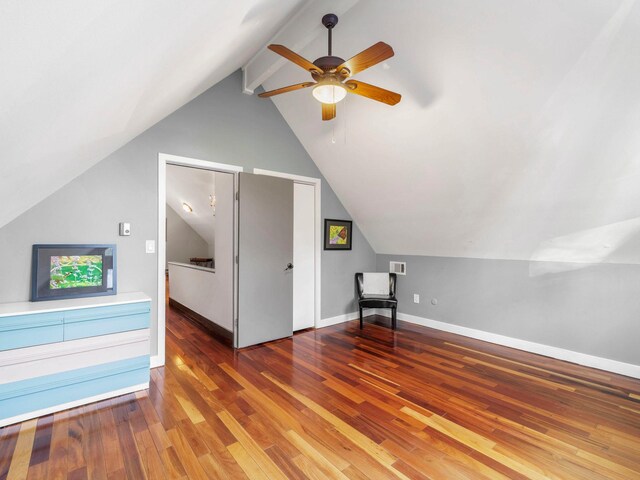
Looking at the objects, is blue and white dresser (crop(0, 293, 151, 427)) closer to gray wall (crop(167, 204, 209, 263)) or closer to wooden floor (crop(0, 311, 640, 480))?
wooden floor (crop(0, 311, 640, 480))

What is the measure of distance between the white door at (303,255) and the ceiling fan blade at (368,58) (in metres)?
2.27

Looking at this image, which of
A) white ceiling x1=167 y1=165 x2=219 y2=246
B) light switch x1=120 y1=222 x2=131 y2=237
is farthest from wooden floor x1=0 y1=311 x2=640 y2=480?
white ceiling x1=167 y1=165 x2=219 y2=246

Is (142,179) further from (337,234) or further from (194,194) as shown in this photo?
(194,194)

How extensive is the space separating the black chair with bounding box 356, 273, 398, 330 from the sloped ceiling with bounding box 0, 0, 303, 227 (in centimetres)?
342

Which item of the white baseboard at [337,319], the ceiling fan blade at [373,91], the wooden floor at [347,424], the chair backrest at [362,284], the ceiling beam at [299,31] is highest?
the ceiling beam at [299,31]

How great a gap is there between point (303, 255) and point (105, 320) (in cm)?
248

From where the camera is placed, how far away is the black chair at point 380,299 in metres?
4.45

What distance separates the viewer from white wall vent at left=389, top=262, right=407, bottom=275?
16.1 feet

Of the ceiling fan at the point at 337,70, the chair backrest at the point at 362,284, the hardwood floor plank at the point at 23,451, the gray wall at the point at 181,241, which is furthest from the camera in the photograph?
the gray wall at the point at 181,241

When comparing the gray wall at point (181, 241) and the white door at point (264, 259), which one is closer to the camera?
the white door at point (264, 259)

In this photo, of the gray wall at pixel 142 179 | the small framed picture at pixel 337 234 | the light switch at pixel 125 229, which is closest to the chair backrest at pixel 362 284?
the small framed picture at pixel 337 234

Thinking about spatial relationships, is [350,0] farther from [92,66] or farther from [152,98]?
[92,66]

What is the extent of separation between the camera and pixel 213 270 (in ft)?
14.1

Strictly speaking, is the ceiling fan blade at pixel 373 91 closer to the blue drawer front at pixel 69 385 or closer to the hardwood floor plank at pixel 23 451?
the blue drawer front at pixel 69 385
